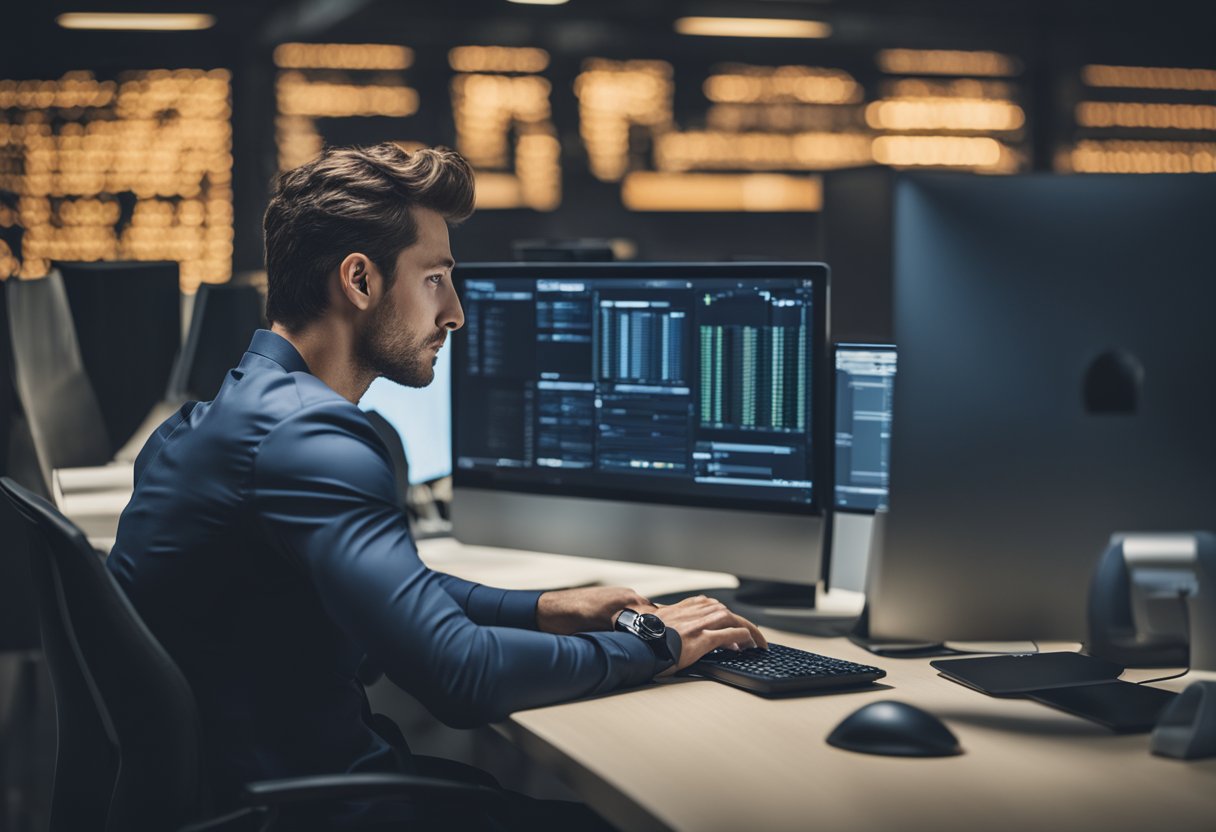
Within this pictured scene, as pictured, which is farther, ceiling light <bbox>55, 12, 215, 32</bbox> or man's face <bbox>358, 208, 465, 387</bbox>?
ceiling light <bbox>55, 12, 215, 32</bbox>

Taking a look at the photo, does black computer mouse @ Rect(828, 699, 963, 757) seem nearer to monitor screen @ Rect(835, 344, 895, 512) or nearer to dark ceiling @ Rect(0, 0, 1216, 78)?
monitor screen @ Rect(835, 344, 895, 512)

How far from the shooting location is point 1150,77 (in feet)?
21.9

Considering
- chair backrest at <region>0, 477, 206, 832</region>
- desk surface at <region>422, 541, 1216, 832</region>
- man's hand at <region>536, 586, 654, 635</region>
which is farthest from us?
man's hand at <region>536, 586, 654, 635</region>

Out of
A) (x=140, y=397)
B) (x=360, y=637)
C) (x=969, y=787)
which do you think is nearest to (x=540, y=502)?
(x=360, y=637)

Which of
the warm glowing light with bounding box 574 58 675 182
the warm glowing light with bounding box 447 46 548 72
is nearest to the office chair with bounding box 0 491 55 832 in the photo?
the warm glowing light with bounding box 447 46 548 72

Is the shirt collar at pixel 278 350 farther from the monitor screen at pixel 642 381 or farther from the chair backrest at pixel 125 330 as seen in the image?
the chair backrest at pixel 125 330

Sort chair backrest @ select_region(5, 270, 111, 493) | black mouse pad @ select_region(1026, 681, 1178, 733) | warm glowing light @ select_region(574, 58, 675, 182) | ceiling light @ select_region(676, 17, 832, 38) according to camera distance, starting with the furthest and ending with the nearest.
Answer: warm glowing light @ select_region(574, 58, 675, 182), ceiling light @ select_region(676, 17, 832, 38), chair backrest @ select_region(5, 270, 111, 493), black mouse pad @ select_region(1026, 681, 1178, 733)

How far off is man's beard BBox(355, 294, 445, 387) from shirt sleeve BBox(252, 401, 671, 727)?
0.21 metres

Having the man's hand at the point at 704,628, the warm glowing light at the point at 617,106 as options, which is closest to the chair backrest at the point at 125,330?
the man's hand at the point at 704,628

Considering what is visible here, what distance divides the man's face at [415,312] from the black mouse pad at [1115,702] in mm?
777

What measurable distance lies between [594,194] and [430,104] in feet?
2.87

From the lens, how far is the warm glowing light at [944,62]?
6.38 metres

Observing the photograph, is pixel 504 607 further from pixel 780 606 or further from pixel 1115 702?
pixel 1115 702

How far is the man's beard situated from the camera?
145cm
